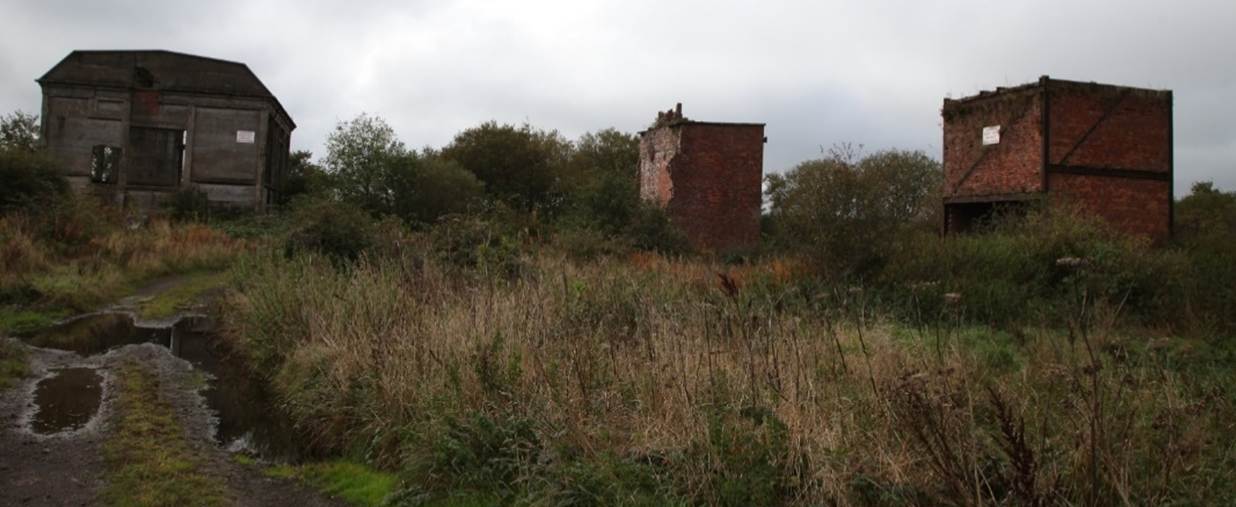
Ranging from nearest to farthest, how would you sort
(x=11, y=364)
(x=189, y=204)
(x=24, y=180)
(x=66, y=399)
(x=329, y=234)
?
(x=66, y=399) → (x=11, y=364) → (x=329, y=234) → (x=24, y=180) → (x=189, y=204)

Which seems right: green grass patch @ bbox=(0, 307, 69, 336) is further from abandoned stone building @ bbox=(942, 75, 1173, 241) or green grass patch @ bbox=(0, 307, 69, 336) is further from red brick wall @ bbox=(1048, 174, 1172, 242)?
red brick wall @ bbox=(1048, 174, 1172, 242)

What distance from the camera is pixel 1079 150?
20.6 meters

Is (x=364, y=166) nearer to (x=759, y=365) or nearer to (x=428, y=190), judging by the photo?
(x=428, y=190)

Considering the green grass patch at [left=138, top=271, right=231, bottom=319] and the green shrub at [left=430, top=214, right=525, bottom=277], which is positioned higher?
the green shrub at [left=430, top=214, right=525, bottom=277]

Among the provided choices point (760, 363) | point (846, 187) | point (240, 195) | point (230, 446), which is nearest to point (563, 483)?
point (760, 363)

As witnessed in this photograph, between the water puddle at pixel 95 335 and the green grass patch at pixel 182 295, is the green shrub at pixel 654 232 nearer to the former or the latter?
the green grass patch at pixel 182 295

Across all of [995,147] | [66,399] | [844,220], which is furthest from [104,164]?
[995,147]

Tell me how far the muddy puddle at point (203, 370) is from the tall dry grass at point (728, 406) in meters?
0.34

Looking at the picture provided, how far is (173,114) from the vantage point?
33.4 meters

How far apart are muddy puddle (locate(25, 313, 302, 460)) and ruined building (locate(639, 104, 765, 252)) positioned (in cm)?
1902

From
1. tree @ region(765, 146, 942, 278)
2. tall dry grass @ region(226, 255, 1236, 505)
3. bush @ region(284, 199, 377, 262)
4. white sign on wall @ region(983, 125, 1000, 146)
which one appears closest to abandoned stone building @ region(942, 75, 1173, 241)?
white sign on wall @ region(983, 125, 1000, 146)

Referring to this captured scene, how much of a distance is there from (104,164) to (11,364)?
2866 centimetres

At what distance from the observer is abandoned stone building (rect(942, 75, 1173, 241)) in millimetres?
20484

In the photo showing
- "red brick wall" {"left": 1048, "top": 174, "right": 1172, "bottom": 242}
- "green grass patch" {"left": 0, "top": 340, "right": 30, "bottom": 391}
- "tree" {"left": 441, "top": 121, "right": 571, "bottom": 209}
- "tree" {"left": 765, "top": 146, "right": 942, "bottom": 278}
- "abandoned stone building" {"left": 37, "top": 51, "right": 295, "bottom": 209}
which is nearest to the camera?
"green grass patch" {"left": 0, "top": 340, "right": 30, "bottom": 391}
